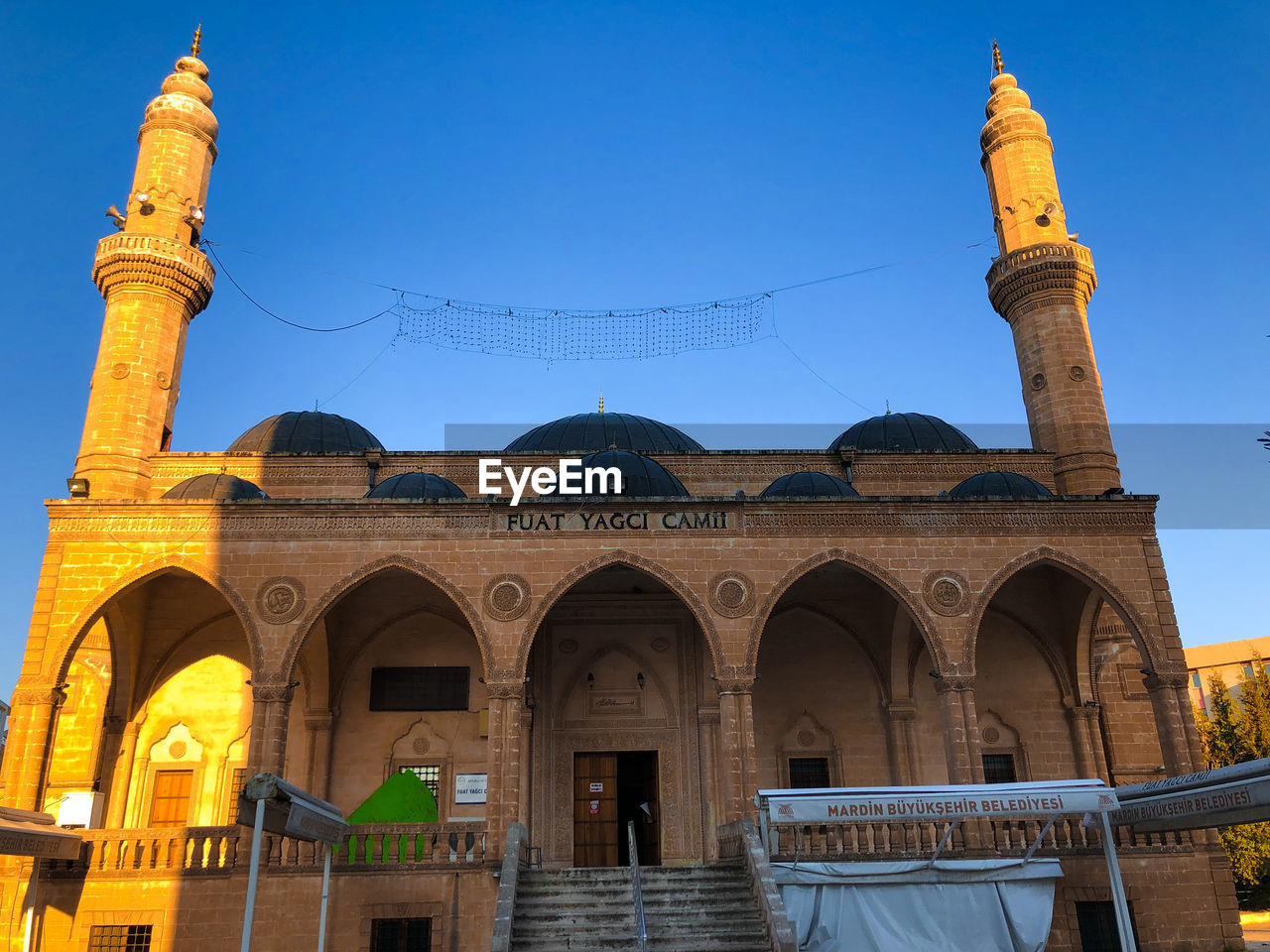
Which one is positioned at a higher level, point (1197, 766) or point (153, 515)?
point (153, 515)

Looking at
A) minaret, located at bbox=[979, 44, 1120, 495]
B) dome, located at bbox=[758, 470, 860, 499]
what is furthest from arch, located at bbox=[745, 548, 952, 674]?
minaret, located at bbox=[979, 44, 1120, 495]

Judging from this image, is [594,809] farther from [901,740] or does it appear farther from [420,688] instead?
[901,740]

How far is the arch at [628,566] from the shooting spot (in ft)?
47.8

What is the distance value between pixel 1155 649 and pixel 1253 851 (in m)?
12.9

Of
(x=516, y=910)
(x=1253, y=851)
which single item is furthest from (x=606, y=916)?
(x=1253, y=851)

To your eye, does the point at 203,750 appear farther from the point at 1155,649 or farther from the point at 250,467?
the point at 1155,649

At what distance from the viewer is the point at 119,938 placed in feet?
42.7

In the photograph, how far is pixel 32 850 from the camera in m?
11.5

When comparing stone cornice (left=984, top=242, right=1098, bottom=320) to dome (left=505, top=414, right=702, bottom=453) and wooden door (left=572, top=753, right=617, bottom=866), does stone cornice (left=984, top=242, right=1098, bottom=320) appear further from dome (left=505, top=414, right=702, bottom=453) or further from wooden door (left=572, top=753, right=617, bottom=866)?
wooden door (left=572, top=753, right=617, bottom=866)

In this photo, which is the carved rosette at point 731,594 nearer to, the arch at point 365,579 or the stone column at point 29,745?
the arch at point 365,579

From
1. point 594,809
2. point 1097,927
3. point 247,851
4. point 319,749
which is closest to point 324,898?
point 247,851

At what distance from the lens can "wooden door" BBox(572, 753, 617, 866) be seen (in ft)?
54.6

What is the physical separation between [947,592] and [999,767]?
4644 mm

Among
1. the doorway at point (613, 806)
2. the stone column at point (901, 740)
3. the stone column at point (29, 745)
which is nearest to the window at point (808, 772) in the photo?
the stone column at point (901, 740)
